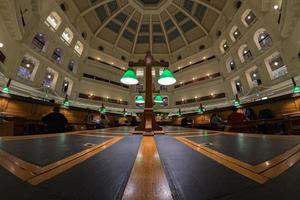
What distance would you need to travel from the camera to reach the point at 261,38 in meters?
9.81

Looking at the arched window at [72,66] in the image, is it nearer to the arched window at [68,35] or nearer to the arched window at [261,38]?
the arched window at [68,35]

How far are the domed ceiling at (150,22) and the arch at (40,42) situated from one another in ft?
17.6

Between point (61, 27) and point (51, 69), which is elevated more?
point (61, 27)

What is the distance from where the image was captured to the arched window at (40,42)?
29.6 ft

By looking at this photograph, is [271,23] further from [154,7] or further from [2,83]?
[2,83]

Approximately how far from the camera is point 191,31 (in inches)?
663

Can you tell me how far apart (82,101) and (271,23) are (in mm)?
16209

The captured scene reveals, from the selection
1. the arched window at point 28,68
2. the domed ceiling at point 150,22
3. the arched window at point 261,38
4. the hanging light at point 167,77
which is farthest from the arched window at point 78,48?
the arched window at point 261,38

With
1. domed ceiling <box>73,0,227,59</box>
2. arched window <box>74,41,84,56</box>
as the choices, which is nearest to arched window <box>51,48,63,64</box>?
arched window <box>74,41,84,56</box>

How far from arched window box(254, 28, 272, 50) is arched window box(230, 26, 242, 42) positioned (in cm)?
182

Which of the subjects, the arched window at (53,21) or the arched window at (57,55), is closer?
the arched window at (53,21)

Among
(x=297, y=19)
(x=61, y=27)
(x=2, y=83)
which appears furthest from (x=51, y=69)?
(x=297, y=19)

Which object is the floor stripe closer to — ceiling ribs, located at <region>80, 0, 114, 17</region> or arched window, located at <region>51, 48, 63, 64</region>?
arched window, located at <region>51, 48, 63, 64</region>

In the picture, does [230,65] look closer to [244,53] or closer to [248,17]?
[244,53]
